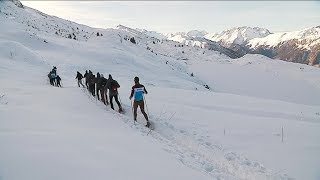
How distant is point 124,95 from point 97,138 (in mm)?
11797

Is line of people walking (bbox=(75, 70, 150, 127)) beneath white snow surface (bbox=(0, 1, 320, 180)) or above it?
above

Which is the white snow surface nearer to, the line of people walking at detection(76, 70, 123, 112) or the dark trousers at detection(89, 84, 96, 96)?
the line of people walking at detection(76, 70, 123, 112)

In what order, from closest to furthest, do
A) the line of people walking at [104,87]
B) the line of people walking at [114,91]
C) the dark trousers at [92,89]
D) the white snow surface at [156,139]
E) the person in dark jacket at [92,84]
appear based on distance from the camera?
the white snow surface at [156,139], the line of people walking at [114,91], the line of people walking at [104,87], the person in dark jacket at [92,84], the dark trousers at [92,89]

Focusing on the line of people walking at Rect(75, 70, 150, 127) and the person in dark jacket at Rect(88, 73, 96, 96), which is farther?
the person in dark jacket at Rect(88, 73, 96, 96)

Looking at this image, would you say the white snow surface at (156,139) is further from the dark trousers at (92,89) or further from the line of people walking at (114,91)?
the dark trousers at (92,89)

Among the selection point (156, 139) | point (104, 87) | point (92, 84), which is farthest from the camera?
point (92, 84)

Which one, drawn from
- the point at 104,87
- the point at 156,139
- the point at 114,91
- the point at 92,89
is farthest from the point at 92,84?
the point at 156,139

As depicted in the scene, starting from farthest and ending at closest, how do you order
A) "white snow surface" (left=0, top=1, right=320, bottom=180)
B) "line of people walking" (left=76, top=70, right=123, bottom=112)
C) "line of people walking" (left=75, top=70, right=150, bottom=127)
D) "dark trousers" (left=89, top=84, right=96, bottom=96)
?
"dark trousers" (left=89, top=84, right=96, bottom=96)
"line of people walking" (left=76, top=70, right=123, bottom=112)
"line of people walking" (left=75, top=70, right=150, bottom=127)
"white snow surface" (left=0, top=1, right=320, bottom=180)

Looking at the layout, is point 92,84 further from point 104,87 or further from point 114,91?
point 114,91

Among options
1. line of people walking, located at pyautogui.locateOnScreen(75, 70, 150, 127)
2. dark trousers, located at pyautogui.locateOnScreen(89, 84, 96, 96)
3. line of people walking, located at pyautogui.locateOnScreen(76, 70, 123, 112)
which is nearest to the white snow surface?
line of people walking, located at pyautogui.locateOnScreen(76, 70, 123, 112)

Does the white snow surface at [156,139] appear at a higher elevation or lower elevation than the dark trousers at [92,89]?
lower

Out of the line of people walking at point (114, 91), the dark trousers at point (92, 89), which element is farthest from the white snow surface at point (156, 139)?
the dark trousers at point (92, 89)

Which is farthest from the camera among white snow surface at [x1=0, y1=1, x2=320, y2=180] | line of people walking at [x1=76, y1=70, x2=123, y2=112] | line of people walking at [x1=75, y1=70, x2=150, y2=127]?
line of people walking at [x1=76, y1=70, x2=123, y2=112]

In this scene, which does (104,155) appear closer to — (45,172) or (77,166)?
(77,166)
